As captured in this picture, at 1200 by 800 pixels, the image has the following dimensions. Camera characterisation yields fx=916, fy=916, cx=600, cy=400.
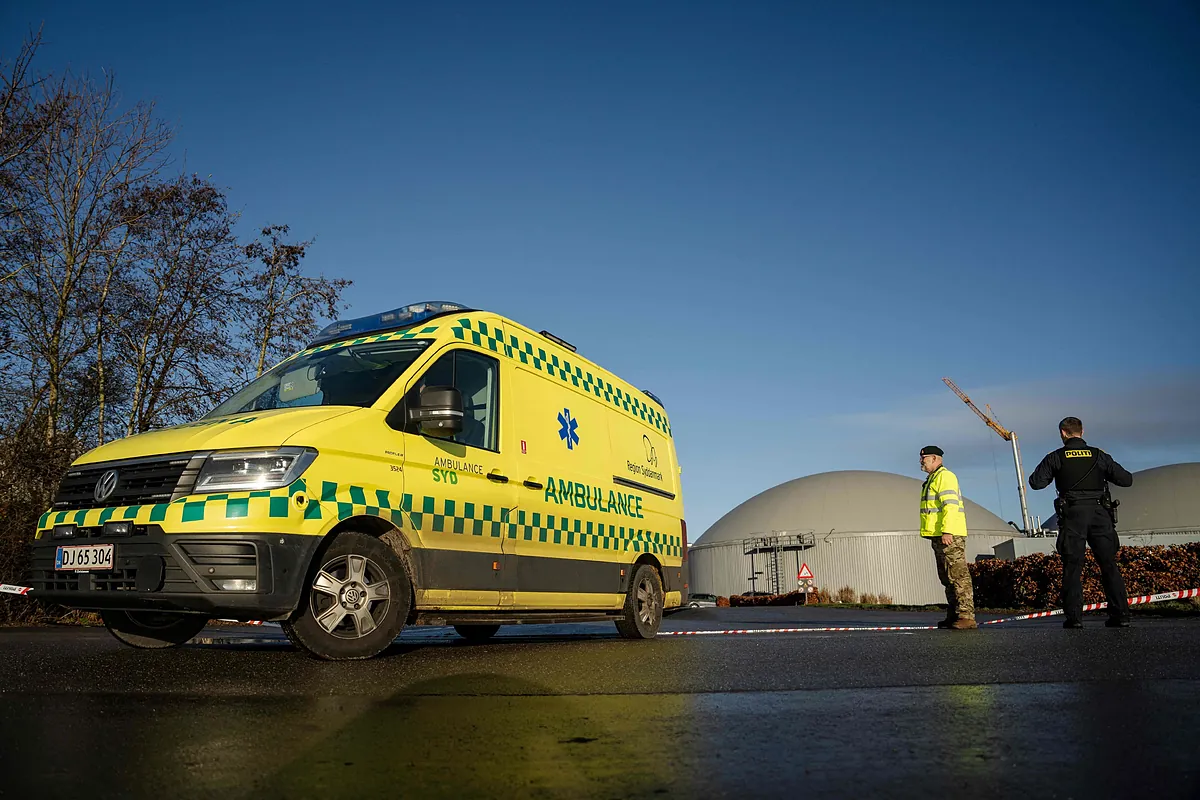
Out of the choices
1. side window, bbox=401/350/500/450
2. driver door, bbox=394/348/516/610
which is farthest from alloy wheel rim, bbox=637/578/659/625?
side window, bbox=401/350/500/450

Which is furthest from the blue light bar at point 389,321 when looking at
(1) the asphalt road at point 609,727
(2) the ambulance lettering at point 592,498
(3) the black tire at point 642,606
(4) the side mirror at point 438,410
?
(3) the black tire at point 642,606

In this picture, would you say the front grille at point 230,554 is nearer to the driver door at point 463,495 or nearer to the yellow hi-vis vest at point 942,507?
the driver door at point 463,495

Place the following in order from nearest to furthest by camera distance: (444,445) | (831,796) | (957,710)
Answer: (831,796), (957,710), (444,445)

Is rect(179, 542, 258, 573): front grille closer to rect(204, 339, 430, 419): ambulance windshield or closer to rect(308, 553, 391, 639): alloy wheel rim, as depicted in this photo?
rect(308, 553, 391, 639): alloy wheel rim

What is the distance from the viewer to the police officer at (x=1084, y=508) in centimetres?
893

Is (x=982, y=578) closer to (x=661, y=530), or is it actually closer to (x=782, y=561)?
(x=661, y=530)

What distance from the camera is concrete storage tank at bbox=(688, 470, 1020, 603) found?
46.7 metres

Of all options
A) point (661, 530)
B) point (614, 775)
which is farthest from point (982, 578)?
point (614, 775)

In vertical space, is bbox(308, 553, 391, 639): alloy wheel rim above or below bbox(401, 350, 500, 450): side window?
below

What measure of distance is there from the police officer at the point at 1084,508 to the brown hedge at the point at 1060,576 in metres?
7.00

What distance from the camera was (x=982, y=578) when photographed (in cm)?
1938

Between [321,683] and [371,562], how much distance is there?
3.72 ft

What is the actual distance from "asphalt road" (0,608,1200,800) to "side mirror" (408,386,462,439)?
142 centimetres

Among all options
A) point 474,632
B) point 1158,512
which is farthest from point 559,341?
point 1158,512
